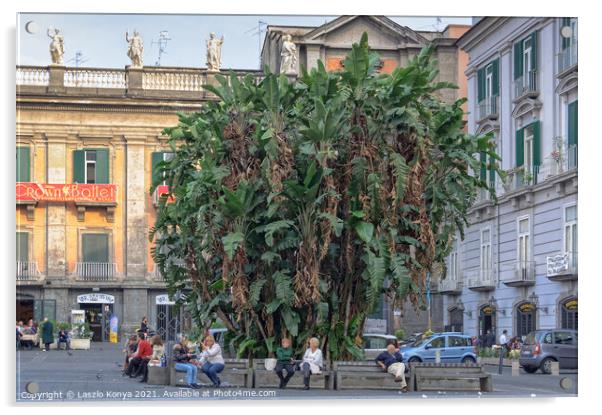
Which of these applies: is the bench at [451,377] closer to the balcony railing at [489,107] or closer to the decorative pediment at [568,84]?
the decorative pediment at [568,84]

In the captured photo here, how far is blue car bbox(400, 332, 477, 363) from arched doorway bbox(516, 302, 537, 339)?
5.60 ft

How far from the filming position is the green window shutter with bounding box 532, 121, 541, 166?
27516 mm

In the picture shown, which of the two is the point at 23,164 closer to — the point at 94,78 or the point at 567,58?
the point at 94,78

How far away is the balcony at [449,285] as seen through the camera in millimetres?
28297

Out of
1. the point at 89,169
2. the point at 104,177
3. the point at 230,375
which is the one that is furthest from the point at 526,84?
the point at 89,169

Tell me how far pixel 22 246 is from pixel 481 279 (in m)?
8.45

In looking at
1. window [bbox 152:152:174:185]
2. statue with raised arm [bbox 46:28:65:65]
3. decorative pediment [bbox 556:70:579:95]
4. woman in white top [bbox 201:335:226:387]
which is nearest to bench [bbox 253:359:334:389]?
woman in white top [bbox 201:335:226:387]

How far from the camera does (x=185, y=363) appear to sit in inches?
987

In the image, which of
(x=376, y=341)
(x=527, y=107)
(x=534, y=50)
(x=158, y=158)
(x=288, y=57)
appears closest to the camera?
(x=534, y=50)

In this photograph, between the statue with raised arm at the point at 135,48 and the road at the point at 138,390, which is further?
the statue with raised arm at the point at 135,48

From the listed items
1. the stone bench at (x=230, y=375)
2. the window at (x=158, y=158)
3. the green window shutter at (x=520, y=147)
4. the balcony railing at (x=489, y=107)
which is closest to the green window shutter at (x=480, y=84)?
the balcony railing at (x=489, y=107)

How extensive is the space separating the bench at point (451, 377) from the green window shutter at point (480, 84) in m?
5.67

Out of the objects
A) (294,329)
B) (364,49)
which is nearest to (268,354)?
A: (294,329)

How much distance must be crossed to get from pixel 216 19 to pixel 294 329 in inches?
204
